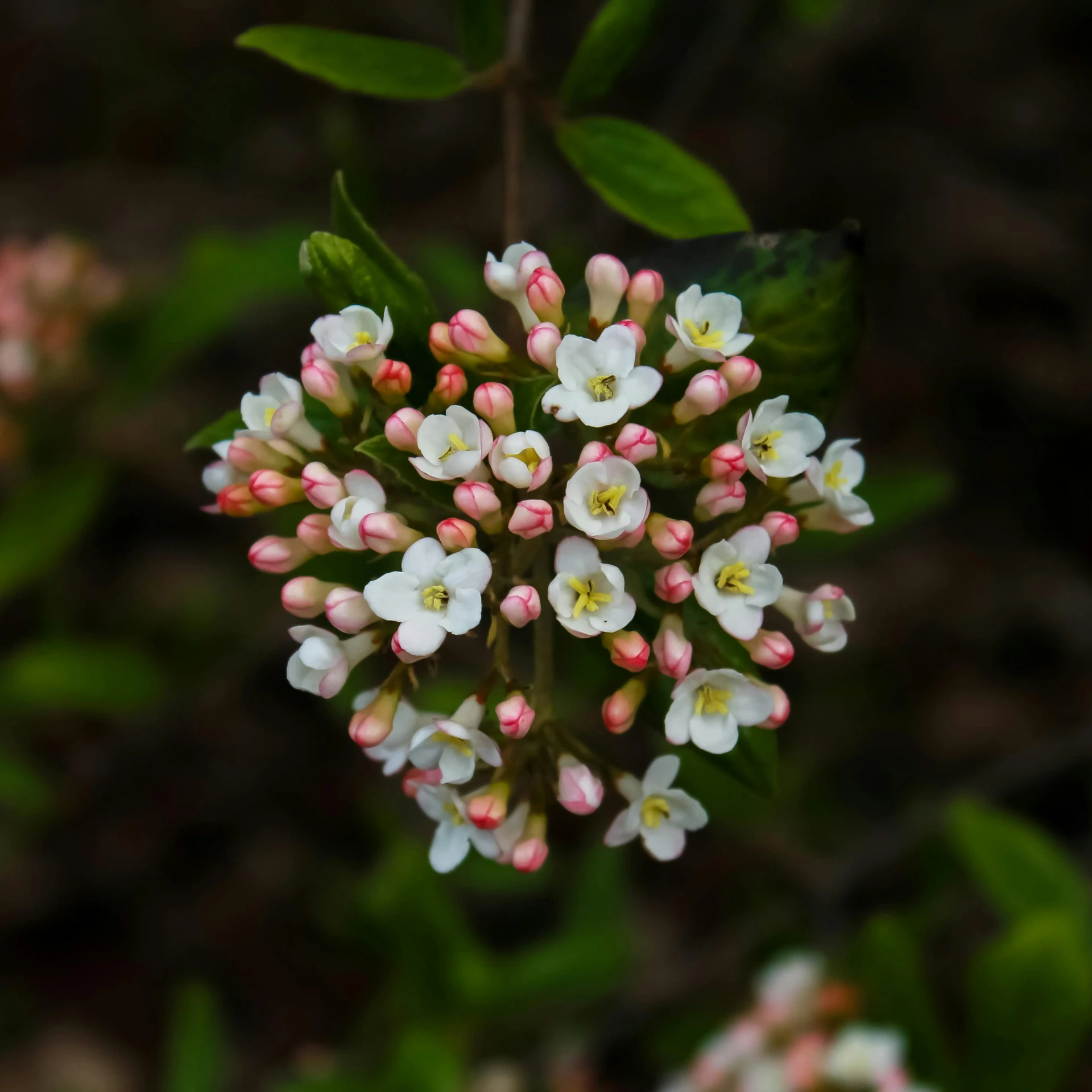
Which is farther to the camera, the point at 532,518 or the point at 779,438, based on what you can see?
the point at 779,438

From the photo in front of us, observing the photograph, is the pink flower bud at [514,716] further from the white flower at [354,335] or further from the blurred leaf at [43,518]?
the blurred leaf at [43,518]

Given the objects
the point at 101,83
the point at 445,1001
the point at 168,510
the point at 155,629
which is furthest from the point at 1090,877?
the point at 101,83

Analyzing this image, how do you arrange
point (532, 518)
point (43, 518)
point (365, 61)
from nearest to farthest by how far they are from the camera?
1. point (532, 518)
2. point (365, 61)
3. point (43, 518)

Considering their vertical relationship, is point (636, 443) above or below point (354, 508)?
above

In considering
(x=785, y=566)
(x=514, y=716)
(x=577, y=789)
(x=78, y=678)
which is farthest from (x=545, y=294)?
(x=78, y=678)

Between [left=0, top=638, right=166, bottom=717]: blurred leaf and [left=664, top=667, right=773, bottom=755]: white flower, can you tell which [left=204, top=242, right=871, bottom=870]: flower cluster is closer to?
[left=664, top=667, right=773, bottom=755]: white flower

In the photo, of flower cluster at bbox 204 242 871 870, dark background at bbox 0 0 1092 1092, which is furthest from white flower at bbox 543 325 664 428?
dark background at bbox 0 0 1092 1092

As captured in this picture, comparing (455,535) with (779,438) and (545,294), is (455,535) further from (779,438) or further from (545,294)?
(779,438)
